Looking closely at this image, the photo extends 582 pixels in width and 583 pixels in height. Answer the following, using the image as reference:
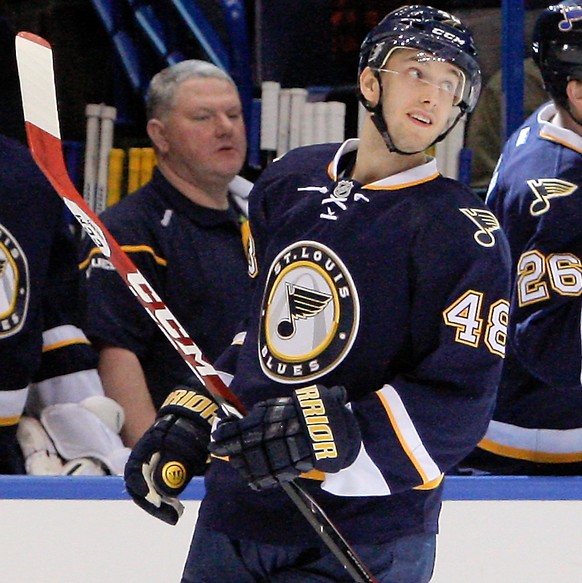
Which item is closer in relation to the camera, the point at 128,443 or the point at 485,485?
the point at 485,485

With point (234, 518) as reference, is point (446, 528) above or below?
below

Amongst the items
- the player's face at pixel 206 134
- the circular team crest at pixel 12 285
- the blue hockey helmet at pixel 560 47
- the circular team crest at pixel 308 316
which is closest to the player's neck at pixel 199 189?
the player's face at pixel 206 134

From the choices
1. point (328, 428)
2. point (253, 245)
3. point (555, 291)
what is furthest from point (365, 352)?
point (555, 291)

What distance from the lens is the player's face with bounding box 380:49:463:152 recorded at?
1.73 m

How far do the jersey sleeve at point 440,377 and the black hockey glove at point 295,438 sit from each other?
1.6 inches

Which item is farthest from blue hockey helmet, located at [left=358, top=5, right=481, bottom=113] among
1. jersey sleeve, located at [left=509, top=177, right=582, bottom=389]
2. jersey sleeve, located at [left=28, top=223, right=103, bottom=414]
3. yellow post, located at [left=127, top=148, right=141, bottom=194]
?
yellow post, located at [left=127, top=148, right=141, bottom=194]

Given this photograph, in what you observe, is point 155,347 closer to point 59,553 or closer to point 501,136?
point 59,553

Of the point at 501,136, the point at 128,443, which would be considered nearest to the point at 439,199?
the point at 128,443

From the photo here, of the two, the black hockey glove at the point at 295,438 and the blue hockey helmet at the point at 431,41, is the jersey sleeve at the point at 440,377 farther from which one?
the blue hockey helmet at the point at 431,41

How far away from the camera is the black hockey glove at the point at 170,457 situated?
Result: 68.9 inches

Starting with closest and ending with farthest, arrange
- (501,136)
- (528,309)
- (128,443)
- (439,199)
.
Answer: (439,199) → (528,309) → (128,443) → (501,136)

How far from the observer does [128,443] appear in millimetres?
2742

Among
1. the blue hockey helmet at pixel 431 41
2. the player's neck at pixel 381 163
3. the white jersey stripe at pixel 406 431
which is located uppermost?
the blue hockey helmet at pixel 431 41

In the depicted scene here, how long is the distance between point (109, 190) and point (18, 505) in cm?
126
